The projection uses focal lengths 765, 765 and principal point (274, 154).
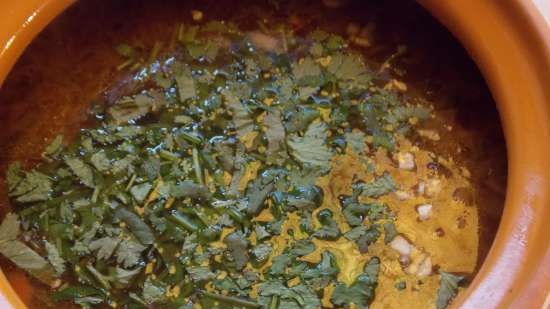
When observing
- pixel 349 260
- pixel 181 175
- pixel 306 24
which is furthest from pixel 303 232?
pixel 306 24

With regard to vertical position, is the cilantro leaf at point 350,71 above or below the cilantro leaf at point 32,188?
above

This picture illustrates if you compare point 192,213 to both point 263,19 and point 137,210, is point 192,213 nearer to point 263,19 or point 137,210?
point 137,210

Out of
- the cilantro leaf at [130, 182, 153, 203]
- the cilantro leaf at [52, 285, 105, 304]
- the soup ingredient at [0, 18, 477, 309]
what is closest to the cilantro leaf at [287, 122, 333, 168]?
the soup ingredient at [0, 18, 477, 309]

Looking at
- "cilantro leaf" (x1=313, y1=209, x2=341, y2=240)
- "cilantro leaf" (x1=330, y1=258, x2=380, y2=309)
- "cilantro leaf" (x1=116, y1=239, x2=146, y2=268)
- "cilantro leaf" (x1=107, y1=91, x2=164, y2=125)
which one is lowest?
"cilantro leaf" (x1=330, y1=258, x2=380, y2=309)

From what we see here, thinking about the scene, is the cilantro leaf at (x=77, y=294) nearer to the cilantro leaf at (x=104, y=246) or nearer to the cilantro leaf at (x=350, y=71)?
the cilantro leaf at (x=104, y=246)

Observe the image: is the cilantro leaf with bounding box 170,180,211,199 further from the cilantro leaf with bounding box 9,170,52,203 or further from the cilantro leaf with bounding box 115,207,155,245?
the cilantro leaf with bounding box 9,170,52,203

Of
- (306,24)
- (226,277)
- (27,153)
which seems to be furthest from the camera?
(306,24)

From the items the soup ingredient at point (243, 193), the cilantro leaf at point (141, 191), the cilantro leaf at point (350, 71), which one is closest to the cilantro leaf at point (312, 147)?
the soup ingredient at point (243, 193)

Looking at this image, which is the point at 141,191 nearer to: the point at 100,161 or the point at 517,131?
the point at 100,161
